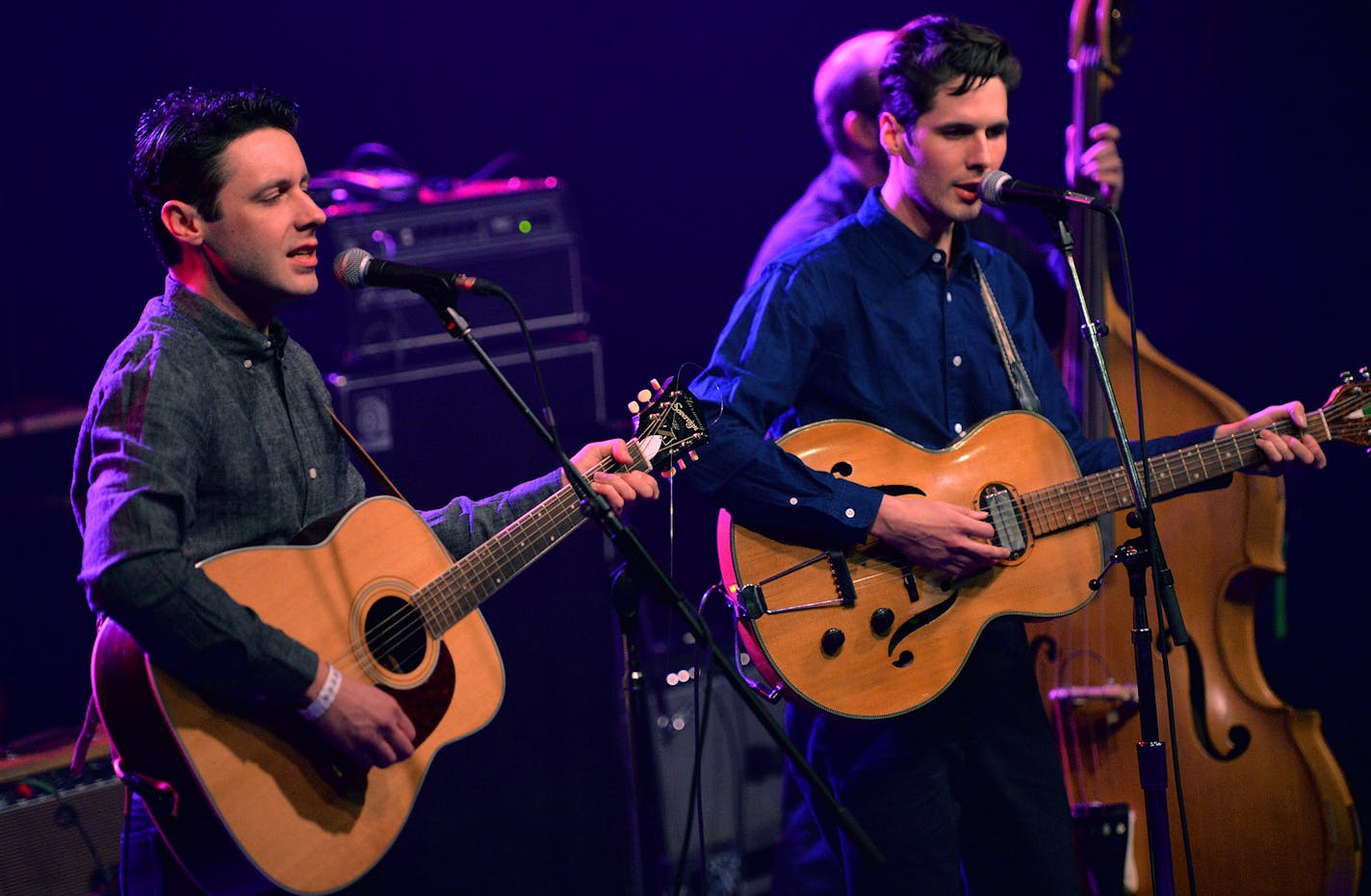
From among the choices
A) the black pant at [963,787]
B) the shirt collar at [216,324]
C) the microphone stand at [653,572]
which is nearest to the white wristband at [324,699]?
the microphone stand at [653,572]

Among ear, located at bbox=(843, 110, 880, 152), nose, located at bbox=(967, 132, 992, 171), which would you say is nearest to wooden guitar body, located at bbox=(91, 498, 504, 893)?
nose, located at bbox=(967, 132, 992, 171)

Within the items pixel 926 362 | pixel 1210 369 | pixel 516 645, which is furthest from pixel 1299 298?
pixel 516 645

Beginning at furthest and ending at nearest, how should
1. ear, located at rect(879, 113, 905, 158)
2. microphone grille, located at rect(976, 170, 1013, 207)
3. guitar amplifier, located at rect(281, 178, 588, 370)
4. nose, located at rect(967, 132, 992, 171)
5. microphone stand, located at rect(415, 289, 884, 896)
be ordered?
1. guitar amplifier, located at rect(281, 178, 588, 370)
2. ear, located at rect(879, 113, 905, 158)
3. nose, located at rect(967, 132, 992, 171)
4. microphone grille, located at rect(976, 170, 1013, 207)
5. microphone stand, located at rect(415, 289, 884, 896)

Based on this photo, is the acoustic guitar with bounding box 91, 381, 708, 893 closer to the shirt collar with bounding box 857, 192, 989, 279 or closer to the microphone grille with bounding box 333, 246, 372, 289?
the microphone grille with bounding box 333, 246, 372, 289

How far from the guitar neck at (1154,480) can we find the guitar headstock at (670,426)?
2.98 ft

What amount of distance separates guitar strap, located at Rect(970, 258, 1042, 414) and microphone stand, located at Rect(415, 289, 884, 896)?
131 centimetres

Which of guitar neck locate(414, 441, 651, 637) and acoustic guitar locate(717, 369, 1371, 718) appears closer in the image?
guitar neck locate(414, 441, 651, 637)

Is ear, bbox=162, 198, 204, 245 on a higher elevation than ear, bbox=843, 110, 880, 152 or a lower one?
lower

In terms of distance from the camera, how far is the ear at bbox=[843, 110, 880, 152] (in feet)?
14.3

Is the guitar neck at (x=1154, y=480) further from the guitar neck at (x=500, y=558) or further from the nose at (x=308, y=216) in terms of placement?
the nose at (x=308, y=216)

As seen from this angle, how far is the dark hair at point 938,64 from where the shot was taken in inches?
124

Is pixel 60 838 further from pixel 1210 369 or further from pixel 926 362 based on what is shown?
pixel 1210 369

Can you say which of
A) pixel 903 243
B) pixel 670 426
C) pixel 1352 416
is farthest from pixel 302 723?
pixel 1352 416

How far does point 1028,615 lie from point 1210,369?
273cm
